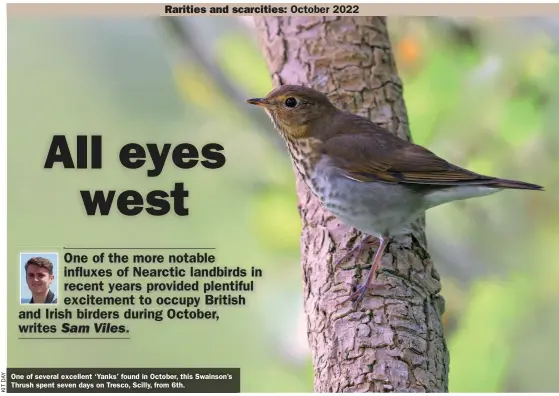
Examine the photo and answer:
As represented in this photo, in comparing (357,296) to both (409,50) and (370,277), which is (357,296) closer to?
(370,277)

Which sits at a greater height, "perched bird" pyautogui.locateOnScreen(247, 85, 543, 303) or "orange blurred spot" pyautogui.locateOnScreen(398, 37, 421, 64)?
"orange blurred spot" pyautogui.locateOnScreen(398, 37, 421, 64)

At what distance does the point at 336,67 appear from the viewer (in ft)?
12.8

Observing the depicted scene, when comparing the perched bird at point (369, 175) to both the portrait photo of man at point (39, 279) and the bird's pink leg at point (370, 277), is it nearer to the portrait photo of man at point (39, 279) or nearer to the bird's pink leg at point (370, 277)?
the bird's pink leg at point (370, 277)

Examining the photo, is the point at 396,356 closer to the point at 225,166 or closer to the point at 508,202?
the point at 225,166

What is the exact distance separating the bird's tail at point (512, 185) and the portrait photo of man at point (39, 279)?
1809 millimetres

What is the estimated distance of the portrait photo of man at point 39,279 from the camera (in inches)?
136

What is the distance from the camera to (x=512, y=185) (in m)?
3.15

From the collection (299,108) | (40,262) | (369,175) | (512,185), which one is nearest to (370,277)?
(369,175)

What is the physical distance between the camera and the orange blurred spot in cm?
421

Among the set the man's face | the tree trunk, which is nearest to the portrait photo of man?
the man's face

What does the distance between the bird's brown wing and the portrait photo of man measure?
1.25 meters

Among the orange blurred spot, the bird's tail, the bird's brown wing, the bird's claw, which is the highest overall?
the orange blurred spot

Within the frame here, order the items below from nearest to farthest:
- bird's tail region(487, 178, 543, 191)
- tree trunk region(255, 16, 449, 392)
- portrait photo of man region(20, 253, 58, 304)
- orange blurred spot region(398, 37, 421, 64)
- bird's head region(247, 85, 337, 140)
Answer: tree trunk region(255, 16, 449, 392)
bird's tail region(487, 178, 543, 191)
portrait photo of man region(20, 253, 58, 304)
bird's head region(247, 85, 337, 140)
orange blurred spot region(398, 37, 421, 64)

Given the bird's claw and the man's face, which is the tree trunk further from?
the man's face
